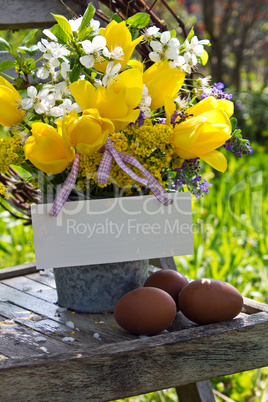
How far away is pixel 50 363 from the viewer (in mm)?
682

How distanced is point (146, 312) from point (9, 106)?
1.23ft

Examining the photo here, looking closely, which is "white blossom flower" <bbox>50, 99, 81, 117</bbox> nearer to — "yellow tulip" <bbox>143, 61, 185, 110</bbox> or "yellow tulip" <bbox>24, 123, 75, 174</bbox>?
"yellow tulip" <bbox>24, 123, 75, 174</bbox>

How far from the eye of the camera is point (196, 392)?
3.82 ft

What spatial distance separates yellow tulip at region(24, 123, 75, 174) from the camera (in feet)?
2.52

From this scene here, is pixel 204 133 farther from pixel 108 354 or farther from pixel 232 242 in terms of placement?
pixel 232 242

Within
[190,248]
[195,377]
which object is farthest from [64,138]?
[195,377]

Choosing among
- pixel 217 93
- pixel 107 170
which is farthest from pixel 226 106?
pixel 107 170

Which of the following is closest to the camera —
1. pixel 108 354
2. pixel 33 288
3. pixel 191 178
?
pixel 108 354

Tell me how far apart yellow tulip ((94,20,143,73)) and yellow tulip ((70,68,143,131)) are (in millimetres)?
53

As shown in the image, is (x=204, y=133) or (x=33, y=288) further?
(x=33, y=288)

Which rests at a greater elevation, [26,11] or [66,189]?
[26,11]

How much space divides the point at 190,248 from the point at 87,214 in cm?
17

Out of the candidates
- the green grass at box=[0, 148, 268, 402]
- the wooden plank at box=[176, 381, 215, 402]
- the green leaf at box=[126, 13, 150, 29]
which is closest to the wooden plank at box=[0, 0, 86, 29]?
the green leaf at box=[126, 13, 150, 29]

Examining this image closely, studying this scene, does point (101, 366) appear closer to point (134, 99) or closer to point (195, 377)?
point (195, 377)
